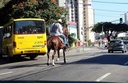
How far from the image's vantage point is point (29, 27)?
23281mm

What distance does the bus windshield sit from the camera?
75.5 feet

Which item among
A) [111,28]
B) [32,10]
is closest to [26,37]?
[32,10]

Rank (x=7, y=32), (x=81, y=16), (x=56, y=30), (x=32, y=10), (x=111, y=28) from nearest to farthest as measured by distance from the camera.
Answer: (x=56, y=30), (x=7, y=32), (x=32, y=10), (x=81, y=16), (x=111, y=28)

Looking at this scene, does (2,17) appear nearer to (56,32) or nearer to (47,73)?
(56,32)

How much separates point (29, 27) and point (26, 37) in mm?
746

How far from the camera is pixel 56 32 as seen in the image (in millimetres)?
17562

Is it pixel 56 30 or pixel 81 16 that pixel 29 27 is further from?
pixel 81 16

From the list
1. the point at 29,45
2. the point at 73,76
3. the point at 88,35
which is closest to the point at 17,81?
the point at 73,76

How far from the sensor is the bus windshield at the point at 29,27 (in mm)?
23016

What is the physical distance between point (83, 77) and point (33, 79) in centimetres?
175

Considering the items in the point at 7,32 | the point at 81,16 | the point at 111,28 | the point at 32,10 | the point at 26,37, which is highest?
the point at 81,16

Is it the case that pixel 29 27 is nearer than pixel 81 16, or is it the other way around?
pixel 29 27

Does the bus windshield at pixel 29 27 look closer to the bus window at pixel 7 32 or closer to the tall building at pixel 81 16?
the bus window at pixel 7 32

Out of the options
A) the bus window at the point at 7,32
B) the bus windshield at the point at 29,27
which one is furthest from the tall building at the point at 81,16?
the bus windshield at the point at 29,27
